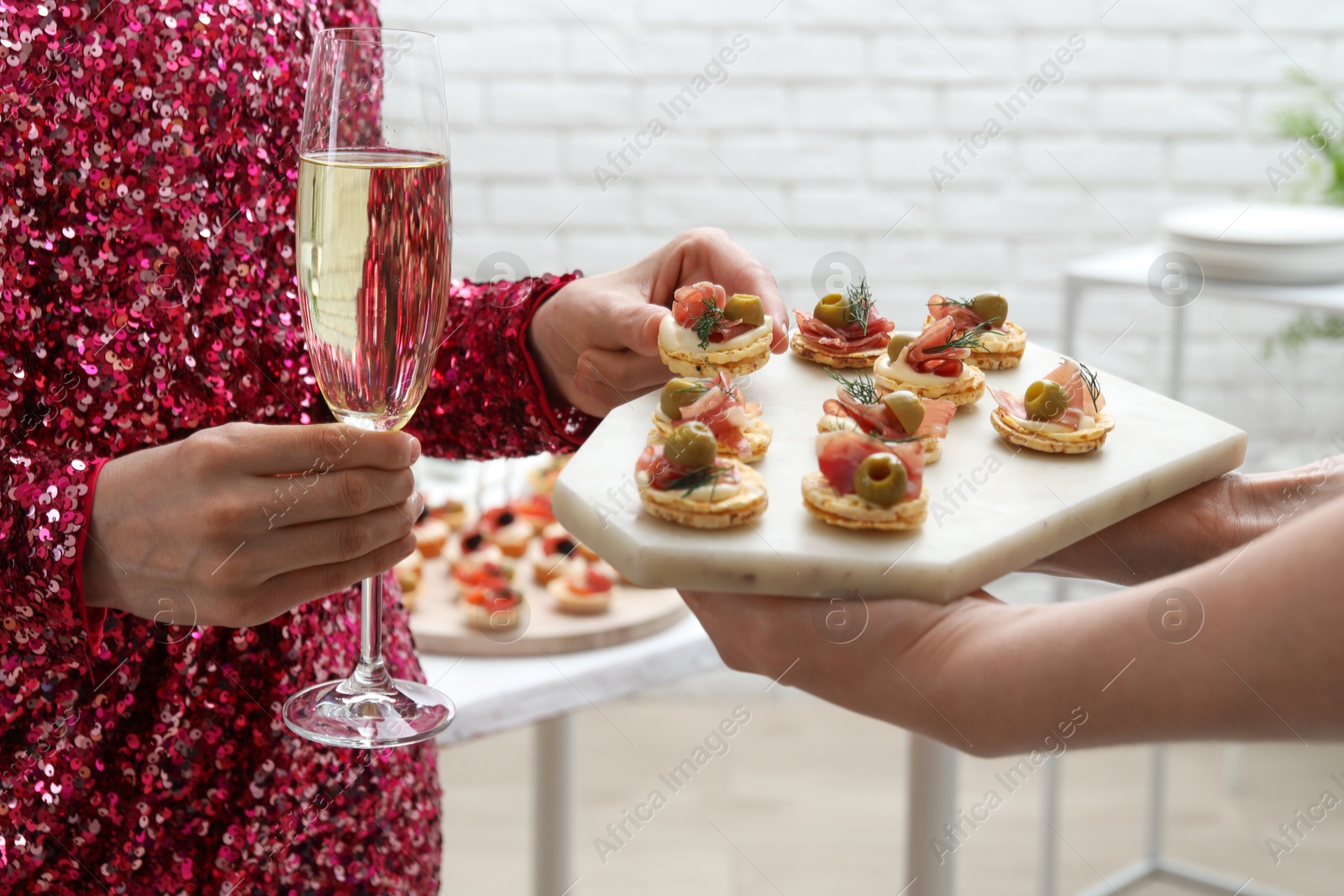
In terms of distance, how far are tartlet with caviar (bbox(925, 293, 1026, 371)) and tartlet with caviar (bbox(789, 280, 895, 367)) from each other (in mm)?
54

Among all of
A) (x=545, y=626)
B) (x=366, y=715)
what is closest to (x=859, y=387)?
(x=366, y=715)

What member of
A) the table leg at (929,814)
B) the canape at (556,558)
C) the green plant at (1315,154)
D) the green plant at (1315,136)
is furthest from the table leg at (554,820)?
the green plant at (1315,136)

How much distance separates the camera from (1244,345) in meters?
3.01

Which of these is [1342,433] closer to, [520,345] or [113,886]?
[520,345]

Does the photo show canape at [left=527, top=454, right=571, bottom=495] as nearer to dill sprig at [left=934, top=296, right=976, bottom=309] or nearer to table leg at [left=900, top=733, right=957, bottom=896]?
table leg at [left=900, top=733, right=957, bottom=896]

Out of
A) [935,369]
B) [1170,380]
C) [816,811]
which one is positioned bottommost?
Result: [816,811]

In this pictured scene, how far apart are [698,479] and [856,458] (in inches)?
4.1

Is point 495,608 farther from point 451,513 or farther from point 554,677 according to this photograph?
point 451,513

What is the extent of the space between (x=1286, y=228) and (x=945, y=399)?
1.54 metres

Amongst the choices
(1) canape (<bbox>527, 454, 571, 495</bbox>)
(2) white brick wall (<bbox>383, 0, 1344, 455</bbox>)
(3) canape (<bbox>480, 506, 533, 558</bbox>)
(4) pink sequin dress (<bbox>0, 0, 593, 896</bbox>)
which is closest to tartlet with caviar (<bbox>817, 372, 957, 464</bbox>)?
(4) pink sequin dress (<bbox>0, 0, 593, 896</bbox>)

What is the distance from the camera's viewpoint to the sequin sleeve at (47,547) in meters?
0.80

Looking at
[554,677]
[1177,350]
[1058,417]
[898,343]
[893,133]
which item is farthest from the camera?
[893,133]

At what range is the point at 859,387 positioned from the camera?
101 centimetres

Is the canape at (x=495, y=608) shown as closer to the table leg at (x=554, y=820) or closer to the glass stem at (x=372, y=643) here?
the table leg at (x=554, y=820)
